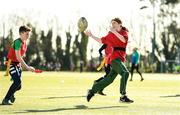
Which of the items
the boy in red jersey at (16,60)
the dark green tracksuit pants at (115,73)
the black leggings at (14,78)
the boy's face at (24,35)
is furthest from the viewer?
the dark green tracksuit pants at (115,73)

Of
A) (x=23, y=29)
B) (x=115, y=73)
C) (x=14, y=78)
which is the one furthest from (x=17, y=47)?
(x=115, y=73)

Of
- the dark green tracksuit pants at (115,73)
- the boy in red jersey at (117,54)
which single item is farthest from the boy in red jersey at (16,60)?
the dark green tracksuit pants at (115,73)

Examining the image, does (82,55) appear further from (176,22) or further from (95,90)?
(95,90)

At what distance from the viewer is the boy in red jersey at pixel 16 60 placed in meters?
15.0

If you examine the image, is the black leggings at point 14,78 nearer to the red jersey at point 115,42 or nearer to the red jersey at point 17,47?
the red jersey at point 17,47

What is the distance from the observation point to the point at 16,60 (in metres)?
15.5

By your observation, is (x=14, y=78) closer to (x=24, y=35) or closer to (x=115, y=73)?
(x=24, y=35)

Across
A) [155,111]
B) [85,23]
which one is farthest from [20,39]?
[155,111]

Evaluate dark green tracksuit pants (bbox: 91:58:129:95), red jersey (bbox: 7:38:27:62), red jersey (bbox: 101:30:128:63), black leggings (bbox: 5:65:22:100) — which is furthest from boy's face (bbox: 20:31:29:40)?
dark green tracksuit pants (bbox: 91:58:129:95)

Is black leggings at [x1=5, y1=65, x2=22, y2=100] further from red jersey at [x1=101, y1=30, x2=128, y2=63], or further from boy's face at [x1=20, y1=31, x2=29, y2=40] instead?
red jersey at [x1=101, y1=30, x2=128, y2=63]

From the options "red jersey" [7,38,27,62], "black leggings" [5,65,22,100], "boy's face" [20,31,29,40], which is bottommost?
"black leggings" [5,65,22,100]

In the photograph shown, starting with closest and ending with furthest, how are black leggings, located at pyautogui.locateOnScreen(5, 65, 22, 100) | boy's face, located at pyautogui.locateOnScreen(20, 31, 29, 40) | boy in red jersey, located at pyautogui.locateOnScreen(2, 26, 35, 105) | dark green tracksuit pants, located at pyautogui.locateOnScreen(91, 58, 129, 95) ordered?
1. boy in red jersey, located at pyautogui.locateOnScreen(2, 26, 35, 105)
2. boy's face, located at pyautogui.locateOnScreen(20, 31, 29, 40)
3. black leggings, located at pyautogui.locateOnScreen(5, 65, 22, 100)
4. dark green tracksuit pants, located at pyautogui.locateOnScreen(91, 58, 129, 95)

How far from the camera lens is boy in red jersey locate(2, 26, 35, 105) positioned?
589 inches

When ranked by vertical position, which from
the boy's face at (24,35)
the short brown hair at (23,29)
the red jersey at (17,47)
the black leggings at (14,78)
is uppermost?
the short brown hair at (23,29)
